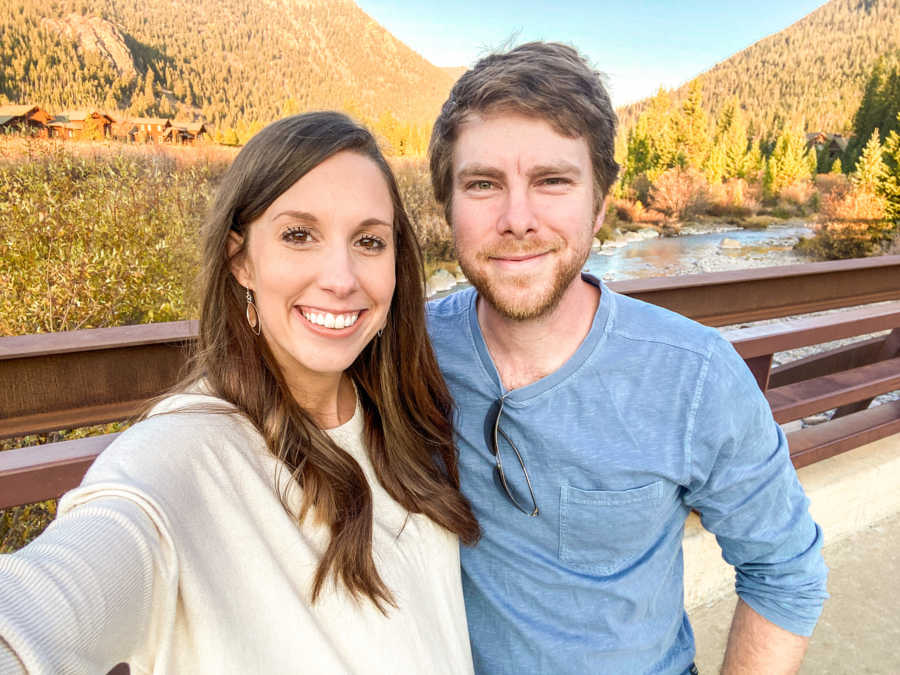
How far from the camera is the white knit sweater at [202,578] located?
2.26ft

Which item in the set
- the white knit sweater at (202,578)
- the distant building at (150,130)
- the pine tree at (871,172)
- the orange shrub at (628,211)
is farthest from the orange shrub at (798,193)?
the white knit sweater at (202,578)

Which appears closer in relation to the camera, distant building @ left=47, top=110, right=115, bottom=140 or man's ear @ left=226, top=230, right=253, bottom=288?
man's ear @ left=226, top=230, right=253, bottom=288

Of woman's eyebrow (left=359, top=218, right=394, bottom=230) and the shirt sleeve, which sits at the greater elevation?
woman's eyebrow (left=359, top=218, right=394, bottom=230)

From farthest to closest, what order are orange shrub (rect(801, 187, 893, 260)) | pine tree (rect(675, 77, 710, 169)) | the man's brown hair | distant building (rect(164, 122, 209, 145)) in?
1. pine tree (rect(675, 77, 710, 169))
2. orange shrub (rect(801, 187, 893, 260))
3. distant building (rect(164, 122, 209, 145))
4. the man's brown hair

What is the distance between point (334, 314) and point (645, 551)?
3.29 feet

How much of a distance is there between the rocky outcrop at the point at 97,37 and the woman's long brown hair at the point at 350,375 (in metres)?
21.3

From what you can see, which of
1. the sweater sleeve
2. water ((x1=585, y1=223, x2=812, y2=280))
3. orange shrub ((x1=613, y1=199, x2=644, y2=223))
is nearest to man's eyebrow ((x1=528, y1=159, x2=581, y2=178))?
the sweater sleeve

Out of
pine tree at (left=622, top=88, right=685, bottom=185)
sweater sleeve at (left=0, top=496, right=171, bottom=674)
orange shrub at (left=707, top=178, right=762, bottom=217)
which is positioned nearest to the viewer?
sweater sleeve at (left=0, top=496, right=171, bottom=674)

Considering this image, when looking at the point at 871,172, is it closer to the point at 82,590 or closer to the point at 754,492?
the point at 754,492

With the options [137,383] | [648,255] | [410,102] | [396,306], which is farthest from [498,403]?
[410,102]

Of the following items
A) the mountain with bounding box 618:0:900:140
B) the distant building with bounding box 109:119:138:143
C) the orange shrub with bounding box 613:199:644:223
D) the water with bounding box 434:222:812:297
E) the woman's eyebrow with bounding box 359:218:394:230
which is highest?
the mountain with bounding box 618:0:900:140

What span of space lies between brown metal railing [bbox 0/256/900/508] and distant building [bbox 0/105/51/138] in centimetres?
814

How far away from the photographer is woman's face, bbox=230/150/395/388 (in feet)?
3.97

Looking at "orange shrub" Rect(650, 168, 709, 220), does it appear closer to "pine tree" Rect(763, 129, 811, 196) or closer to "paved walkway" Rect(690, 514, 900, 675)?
"pine tree" Rect(763, 129, 811, 196)
